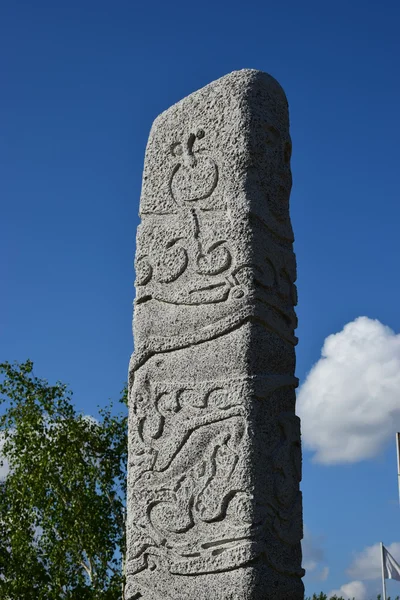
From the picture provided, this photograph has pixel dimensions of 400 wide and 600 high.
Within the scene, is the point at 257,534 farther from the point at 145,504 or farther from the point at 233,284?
the point at 233,284

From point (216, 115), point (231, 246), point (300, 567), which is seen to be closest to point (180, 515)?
point (300, 567)

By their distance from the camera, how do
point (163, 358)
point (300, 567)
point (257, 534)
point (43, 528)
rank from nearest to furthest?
point (257, 534) < point (300, 567) < point (163, 358) < point (43, 528)

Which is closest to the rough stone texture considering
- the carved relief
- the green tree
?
the carved relief

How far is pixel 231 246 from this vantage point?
5.00 metres

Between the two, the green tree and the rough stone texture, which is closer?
the rough stone texture

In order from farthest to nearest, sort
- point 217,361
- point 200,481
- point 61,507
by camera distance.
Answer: point 61,507 < point 217,361 < point 200,481

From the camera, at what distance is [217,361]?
4836 millimetres

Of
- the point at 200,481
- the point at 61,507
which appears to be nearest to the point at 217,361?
the point at 200,481

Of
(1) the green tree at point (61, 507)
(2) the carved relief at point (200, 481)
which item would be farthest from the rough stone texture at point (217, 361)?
(1) the green tree at point (61, 507)

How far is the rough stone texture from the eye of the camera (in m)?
4.57

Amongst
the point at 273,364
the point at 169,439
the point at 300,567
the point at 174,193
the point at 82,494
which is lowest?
the point at 300,567

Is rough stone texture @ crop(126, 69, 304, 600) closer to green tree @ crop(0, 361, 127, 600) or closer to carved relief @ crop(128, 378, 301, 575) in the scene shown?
carved relief @ crop(128, 378, 301, 575)

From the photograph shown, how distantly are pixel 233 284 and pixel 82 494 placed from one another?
10604mm

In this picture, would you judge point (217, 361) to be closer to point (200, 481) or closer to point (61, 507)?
point (200, 481)
